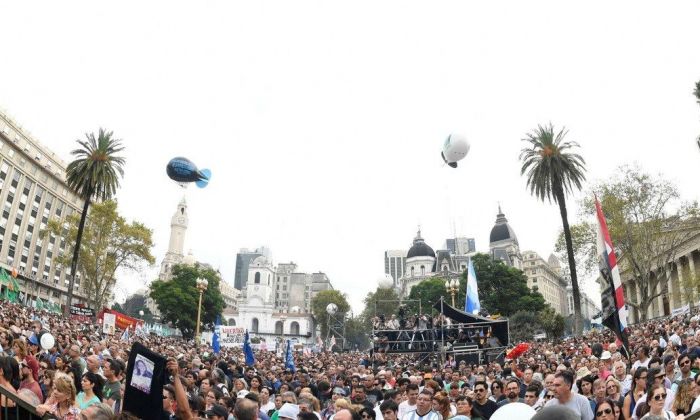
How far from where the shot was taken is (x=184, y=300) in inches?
2916

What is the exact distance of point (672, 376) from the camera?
31.6ft

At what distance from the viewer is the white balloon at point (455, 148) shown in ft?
70.8

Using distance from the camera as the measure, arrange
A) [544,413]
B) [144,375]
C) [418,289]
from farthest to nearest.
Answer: [418,289]
[144,375]
[544,413]

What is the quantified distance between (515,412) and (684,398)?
412 cm

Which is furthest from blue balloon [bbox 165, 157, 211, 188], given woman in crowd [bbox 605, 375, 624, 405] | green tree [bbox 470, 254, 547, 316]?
green tree [bbox 470, 254, 547, 316]

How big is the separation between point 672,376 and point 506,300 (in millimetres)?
62937

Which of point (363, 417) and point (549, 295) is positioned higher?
point (549, 295)

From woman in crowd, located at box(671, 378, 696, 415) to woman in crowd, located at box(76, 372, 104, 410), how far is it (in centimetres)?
699

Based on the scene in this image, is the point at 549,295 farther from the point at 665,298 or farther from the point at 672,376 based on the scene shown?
the point at 672,376

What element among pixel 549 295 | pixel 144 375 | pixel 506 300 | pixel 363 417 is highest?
pixel 549 295

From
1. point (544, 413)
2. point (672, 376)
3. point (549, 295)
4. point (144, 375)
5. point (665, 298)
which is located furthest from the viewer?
point (549, 295)

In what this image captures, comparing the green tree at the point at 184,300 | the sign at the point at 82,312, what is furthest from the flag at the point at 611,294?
the green tree at the point at 184,300

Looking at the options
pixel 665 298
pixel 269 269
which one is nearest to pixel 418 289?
pixel 665 298

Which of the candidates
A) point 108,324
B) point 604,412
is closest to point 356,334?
point 108,324
